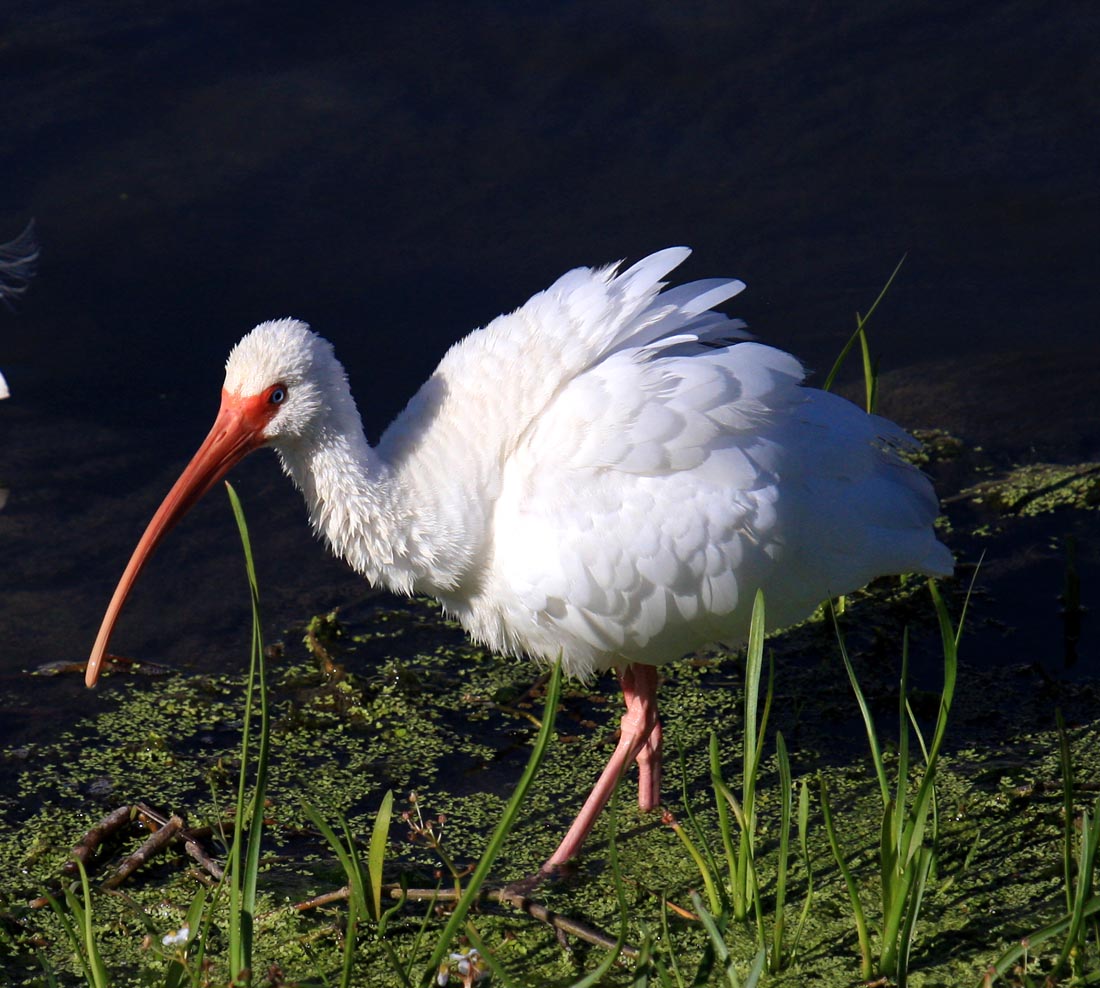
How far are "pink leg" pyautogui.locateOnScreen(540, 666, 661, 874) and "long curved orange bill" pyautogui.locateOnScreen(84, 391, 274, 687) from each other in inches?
56.3

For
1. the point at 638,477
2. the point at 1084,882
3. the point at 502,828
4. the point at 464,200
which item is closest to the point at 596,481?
the point at 638,477

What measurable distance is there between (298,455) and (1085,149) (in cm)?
620

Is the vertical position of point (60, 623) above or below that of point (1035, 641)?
above

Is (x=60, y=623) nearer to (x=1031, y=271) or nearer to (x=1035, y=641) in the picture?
(x=1035, y=641)

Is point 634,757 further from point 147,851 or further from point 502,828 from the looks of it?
point 502,828

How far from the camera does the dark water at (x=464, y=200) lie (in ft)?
22.6

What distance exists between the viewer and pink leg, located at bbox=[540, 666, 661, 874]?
4309 mm

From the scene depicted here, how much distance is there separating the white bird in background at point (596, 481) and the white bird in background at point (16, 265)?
374cm

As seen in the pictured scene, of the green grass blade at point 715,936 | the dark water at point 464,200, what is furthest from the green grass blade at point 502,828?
the dark water at point 464,200

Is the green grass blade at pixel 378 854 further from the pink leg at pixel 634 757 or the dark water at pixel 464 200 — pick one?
the dark water at pixel 464 200

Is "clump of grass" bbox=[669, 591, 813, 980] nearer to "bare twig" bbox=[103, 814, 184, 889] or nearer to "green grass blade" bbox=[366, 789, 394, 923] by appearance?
"green grass blade" bbox=[366, 789, 394, 923]

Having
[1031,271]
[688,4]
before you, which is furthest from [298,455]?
[688,4]

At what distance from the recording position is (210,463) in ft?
14.5

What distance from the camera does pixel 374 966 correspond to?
3.64m
